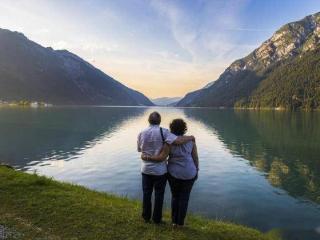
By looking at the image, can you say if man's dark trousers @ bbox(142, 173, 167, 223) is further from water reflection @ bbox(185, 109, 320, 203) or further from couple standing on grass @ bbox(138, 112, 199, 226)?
water reflection @ bbox(185, 109, 320, 203)

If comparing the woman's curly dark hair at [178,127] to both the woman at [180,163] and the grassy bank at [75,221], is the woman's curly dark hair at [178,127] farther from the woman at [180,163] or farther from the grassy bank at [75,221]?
the grassy bank at [75,221]

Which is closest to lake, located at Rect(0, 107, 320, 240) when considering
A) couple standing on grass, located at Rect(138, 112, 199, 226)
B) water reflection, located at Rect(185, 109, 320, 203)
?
water reflection, located at Rect(185, 109, 320, 203)

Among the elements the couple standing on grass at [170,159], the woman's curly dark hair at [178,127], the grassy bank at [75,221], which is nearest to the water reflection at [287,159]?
the grassy bank at [75,221]

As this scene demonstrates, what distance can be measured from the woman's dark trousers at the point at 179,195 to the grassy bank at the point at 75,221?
49 centimetres

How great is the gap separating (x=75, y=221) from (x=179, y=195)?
3.84 meters

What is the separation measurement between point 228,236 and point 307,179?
27.4 meters

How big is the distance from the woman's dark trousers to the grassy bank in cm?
49

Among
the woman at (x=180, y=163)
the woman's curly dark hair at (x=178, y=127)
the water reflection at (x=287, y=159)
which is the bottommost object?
the water reflection at (x=287, y=159)

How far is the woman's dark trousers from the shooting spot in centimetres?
1275

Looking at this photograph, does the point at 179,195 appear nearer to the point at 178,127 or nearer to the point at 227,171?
the point at 178,127

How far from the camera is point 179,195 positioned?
1297 cm

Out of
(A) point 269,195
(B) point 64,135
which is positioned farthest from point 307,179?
(B) point 64,135

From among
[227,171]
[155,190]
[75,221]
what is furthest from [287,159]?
[75,221]

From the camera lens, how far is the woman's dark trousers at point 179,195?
1275 cm
